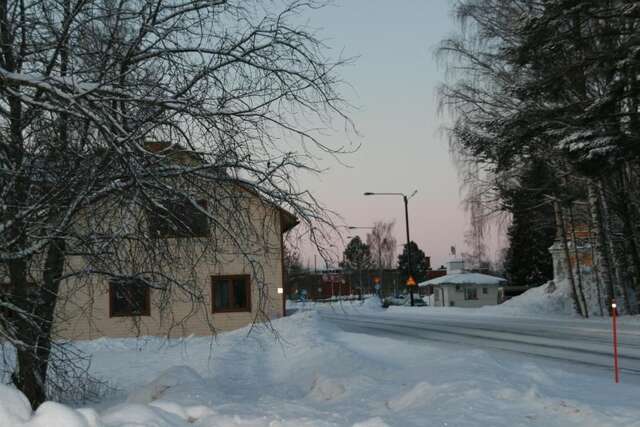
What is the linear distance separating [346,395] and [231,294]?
16129 millimetres

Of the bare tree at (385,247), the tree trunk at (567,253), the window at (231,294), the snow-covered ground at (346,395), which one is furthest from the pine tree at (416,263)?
the snow-covered ground at (346,395)

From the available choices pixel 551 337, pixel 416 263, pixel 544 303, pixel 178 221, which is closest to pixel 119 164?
pixel 178 221

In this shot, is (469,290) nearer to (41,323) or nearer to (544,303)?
(544,303)

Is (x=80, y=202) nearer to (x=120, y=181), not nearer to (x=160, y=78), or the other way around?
(x=120, y=181)

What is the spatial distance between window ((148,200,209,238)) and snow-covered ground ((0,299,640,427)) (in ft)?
4.30

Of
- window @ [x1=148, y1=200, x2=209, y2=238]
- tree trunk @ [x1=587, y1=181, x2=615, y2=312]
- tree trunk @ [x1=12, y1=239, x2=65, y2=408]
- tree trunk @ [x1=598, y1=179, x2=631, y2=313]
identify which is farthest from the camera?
tree trunk @ [x1=598, y1=179, x2=631, y2=313]

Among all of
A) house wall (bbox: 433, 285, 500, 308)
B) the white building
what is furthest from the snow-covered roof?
house wall (bbox: 433, 285, 500, 308)

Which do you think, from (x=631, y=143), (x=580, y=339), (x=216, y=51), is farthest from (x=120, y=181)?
(x=631, y=143)

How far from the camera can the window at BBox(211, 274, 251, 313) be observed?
24.2m

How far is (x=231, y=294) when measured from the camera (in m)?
24.4

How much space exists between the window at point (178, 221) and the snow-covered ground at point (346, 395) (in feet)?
4.30

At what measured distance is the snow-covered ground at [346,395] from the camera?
224 inches

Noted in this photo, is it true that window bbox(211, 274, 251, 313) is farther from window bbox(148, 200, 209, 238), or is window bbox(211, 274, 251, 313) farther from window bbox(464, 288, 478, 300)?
window bbox(464, 288, 478, 300)

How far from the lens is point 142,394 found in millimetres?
7883
